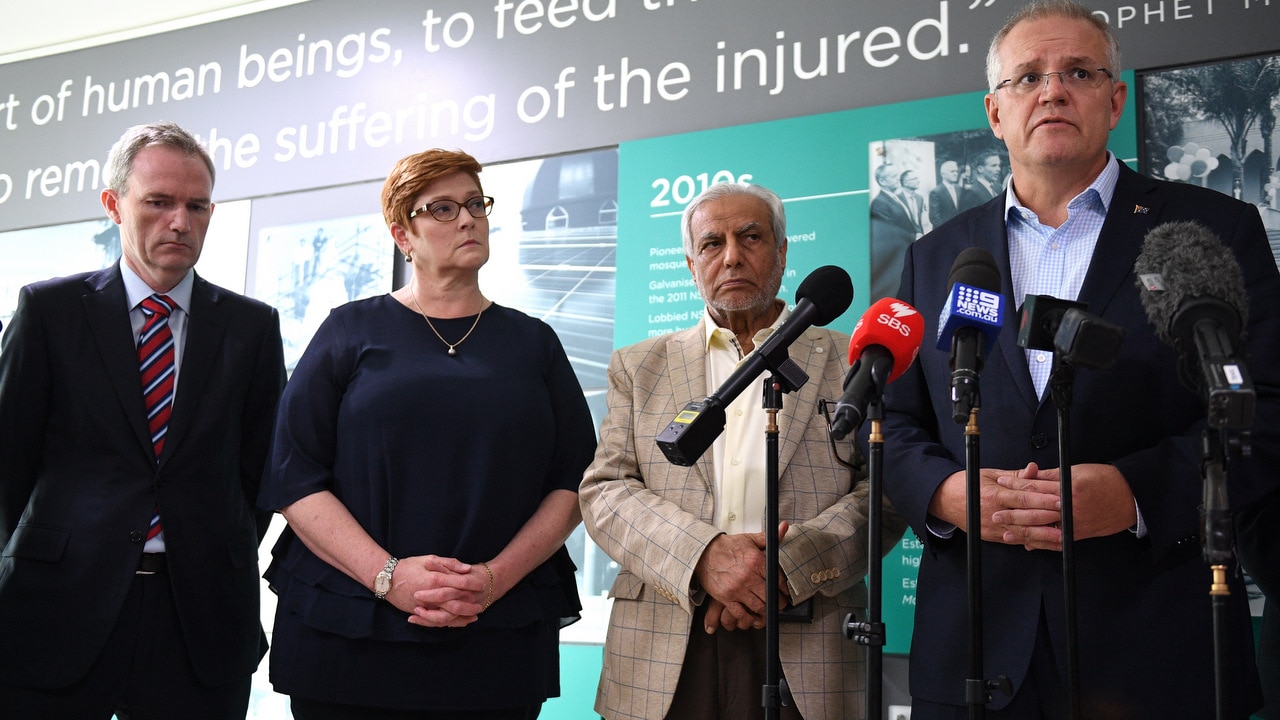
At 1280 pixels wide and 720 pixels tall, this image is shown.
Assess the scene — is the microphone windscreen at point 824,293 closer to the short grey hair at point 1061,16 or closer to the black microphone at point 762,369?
the black microphone at point 762,369

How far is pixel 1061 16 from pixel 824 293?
94cm

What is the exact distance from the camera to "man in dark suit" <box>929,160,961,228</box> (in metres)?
3.76

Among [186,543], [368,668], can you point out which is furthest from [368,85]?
[368,668]

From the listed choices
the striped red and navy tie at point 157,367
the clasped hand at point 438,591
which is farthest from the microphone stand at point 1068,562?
the striped red and navy tie at point 157,367

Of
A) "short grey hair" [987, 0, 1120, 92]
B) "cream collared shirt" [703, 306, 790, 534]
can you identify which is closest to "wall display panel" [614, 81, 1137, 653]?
"cream collared shirt" [703, 306, 790, 534]

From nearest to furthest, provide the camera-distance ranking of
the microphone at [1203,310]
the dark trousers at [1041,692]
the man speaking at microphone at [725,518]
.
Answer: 1. the microphone at [1203,310]
2. the dark trousers at [1041,692]
3. the man speaking at microphone at [725,518]

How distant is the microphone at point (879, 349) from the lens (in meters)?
1.80

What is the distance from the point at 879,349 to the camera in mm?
1865

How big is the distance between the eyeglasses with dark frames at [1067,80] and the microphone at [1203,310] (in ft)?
2.15

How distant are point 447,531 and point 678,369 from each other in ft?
2.37

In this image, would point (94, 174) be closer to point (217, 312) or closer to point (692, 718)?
point (217, 312)

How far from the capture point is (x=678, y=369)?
2.91 m

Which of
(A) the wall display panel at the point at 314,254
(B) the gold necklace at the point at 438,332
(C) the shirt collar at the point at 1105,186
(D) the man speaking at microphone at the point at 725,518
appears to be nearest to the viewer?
(C) the shirt collar at the point at 1105,186

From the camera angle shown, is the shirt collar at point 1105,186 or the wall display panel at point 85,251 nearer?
the shirt collar at point 1105,186
